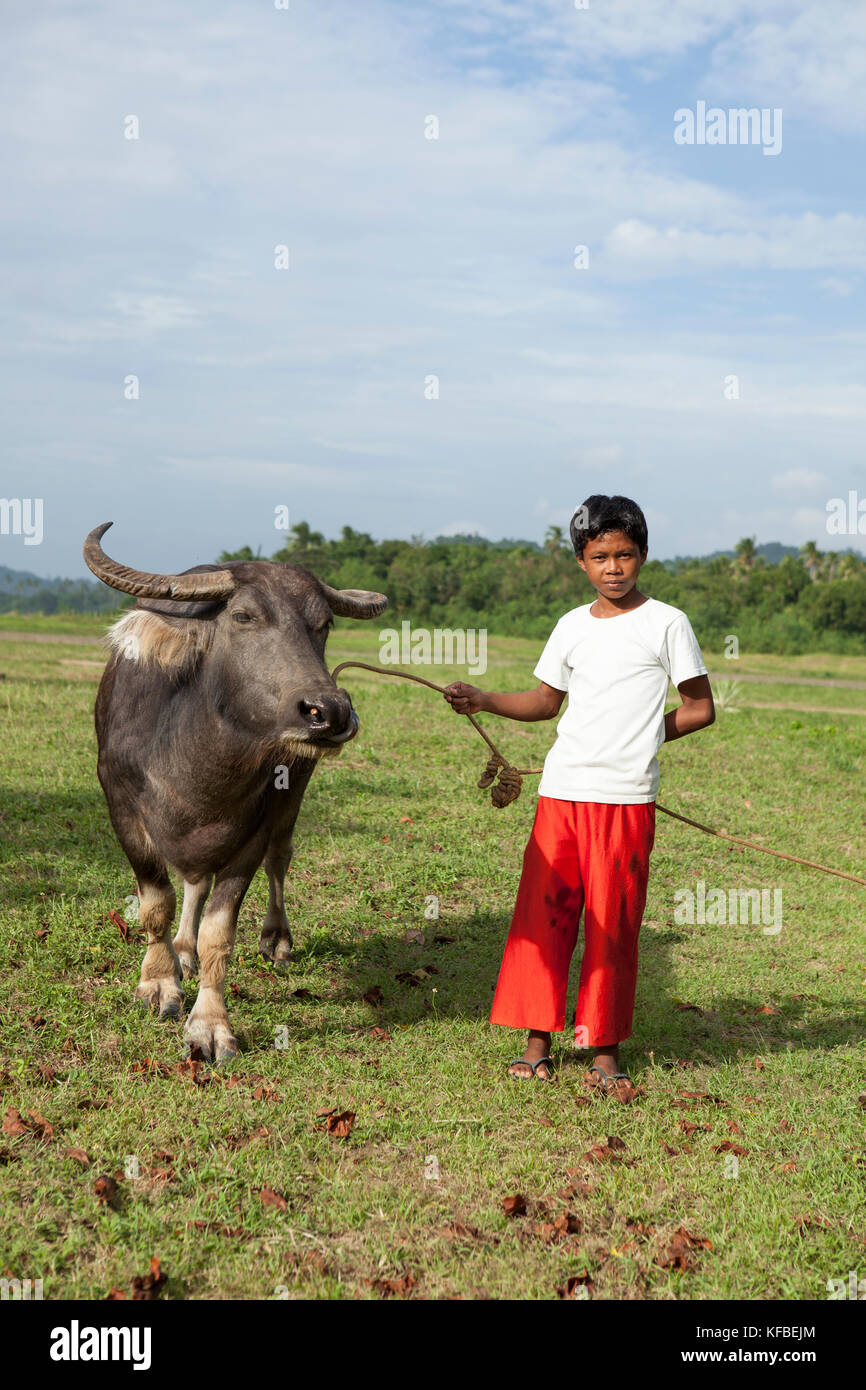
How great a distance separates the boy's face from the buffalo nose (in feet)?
3.40

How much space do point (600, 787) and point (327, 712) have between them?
1.11 meters

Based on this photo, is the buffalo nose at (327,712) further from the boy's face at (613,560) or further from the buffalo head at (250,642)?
the boy's face at (613,560)

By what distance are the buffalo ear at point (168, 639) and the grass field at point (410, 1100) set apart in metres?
1.55

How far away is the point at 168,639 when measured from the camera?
4426 mm

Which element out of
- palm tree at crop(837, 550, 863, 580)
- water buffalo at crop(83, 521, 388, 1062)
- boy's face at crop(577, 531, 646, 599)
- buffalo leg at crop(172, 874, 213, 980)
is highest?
palm tree at crop(837, 550, 863, 580)

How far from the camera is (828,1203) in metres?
3.57

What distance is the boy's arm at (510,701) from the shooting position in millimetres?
4230

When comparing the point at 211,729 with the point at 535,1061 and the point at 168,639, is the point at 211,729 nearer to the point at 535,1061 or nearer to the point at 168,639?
the point at 168,639

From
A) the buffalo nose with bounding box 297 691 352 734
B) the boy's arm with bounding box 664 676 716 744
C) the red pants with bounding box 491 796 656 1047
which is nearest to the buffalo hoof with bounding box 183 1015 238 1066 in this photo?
the red pants with bounding box 491 796 656 1047

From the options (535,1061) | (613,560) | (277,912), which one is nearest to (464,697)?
(613,560)

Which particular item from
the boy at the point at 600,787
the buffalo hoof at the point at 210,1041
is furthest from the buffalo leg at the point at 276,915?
the boy at the point at 600,787

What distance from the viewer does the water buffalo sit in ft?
13.5

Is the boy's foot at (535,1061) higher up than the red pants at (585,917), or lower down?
lower down

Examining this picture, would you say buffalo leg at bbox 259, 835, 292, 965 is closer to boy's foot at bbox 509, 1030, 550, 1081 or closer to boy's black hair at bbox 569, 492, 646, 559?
boy's foot at bbox 509, 1030, 550, 1081
